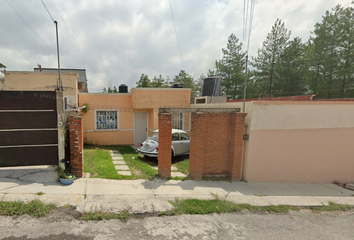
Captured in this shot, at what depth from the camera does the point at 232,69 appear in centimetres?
2547

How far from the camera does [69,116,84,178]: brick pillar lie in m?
4.81

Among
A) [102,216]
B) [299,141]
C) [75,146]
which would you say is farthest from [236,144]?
[75,146]

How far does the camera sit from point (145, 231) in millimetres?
3141

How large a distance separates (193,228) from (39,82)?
11064 mm

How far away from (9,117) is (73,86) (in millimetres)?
6115

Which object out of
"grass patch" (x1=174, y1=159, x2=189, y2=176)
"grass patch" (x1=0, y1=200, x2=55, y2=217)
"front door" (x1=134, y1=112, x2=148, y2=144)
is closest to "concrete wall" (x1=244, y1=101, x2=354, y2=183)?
"grass patch" (x1=174, y1=159, x2=189, y2=176)

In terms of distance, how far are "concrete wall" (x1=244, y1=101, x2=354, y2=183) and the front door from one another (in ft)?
26.0

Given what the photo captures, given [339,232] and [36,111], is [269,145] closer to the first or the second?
[339,232]

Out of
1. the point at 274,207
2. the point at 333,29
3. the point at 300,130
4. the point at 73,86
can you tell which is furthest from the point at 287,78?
the point at 73,86

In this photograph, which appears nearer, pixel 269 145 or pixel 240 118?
pixel 240 118

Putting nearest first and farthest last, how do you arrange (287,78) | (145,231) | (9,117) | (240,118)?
(145,231), (9,117), (240,118), (287,78)

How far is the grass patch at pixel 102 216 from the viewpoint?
332cm

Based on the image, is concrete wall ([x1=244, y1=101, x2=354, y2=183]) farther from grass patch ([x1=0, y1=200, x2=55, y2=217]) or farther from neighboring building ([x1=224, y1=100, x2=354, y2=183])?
grass patch ([x1=0, y1=200, x2=55, y2=217])

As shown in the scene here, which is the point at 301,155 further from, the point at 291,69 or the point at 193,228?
the point at 291,69
